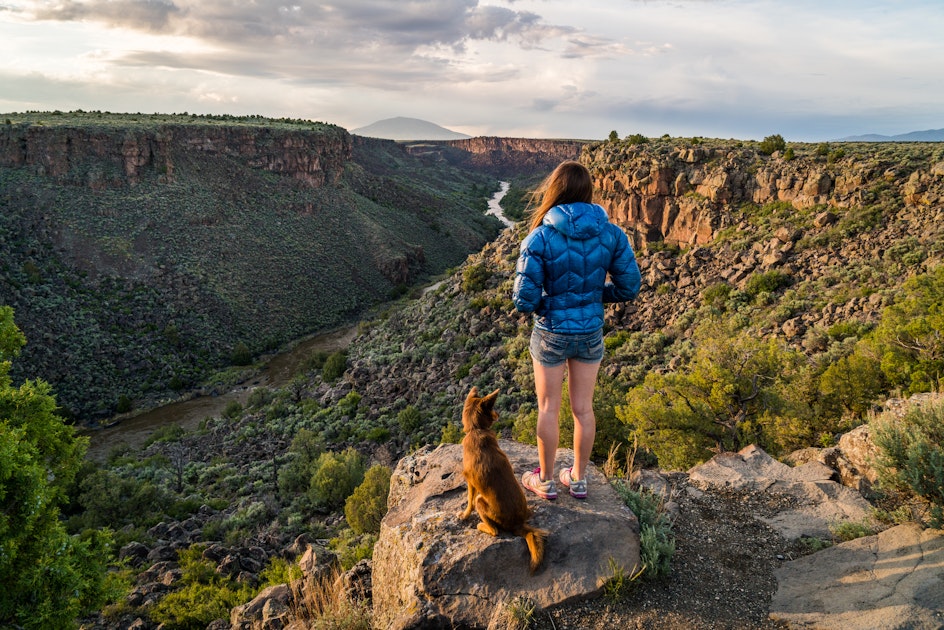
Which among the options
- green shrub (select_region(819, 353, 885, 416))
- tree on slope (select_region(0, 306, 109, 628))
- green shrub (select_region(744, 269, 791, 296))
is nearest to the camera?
tree on slope (select_region(0, 306, 109, 628))

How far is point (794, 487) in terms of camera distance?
19.6 feet

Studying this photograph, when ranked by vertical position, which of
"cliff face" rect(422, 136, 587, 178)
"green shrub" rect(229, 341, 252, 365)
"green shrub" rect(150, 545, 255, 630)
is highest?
"cliff face" rect(422, 136, 587, 178)

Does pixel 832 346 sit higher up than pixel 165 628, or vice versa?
pixel 832 346

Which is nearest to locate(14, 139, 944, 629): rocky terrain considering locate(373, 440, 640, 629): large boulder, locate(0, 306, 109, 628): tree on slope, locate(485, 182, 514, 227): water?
locate(373, 440, 640, 629): large boulder

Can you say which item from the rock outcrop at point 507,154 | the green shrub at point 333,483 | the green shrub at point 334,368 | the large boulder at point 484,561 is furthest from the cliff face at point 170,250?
the rock outcrop at point 507,154

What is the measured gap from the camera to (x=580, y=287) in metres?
4.48

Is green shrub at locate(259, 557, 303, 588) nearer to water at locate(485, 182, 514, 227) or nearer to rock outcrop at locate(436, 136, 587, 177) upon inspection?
water at locate(485, 182, 514, 227)

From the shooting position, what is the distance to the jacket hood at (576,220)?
4352 mm

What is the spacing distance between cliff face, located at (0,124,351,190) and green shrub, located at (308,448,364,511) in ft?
132

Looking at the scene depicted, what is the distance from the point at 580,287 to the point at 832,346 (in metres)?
12.6

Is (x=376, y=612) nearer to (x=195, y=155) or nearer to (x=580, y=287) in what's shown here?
(x=580, y=287)

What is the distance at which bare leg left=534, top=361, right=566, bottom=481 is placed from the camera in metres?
4.66

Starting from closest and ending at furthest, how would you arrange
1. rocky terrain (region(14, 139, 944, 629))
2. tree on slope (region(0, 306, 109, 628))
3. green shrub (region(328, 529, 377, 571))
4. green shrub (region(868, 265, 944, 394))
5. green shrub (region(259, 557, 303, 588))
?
rocky terrain (region(14, 139, 944, 629)), tree on slope (region(0, 306, 109, 628)), green shrub (region(328, 529, 377, 571)), green shrub (region(259, 557, 303, 588)), green shrub (region(868, 265, 944, 394))

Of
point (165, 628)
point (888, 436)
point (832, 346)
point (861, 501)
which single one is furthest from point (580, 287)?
point (832, 346)
